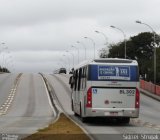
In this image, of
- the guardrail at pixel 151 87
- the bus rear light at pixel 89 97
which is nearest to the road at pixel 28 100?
the bus rear light at pixel 89 97

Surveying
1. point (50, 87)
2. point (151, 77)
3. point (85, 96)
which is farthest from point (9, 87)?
point (85, 96)

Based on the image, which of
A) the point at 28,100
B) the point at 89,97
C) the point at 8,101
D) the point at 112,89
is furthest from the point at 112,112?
the point at 28,100

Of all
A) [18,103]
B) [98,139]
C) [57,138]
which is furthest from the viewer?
[18,103]

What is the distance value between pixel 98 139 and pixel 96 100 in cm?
851

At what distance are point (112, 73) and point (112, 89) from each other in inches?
29.3

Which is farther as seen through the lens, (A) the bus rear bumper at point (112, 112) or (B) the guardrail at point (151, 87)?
(B) the guardrail at point (151, 87)

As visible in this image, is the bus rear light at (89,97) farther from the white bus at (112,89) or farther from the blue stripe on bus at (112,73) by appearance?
the blue stripe on bus at (112,73)

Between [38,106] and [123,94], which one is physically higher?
[123,94]

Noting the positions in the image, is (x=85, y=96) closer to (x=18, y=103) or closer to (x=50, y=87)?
(x=18, y=103)

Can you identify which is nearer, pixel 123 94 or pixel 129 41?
pixel 123 94

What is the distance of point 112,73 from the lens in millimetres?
28250

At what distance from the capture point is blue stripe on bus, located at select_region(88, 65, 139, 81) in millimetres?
28156

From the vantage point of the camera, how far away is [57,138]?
18250 mm

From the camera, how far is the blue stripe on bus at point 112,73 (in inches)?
1109
